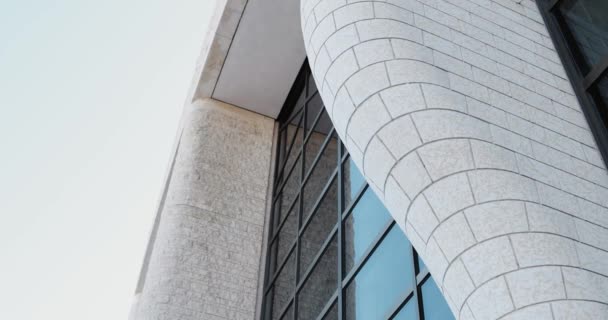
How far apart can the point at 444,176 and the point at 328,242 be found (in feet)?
16.6

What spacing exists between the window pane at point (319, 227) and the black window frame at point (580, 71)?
3738 millimetres

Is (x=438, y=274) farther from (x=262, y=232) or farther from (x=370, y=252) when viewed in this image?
(x=262, y=232)

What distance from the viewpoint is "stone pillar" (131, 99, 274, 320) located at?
37.6ft

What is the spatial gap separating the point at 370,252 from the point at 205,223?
17.4 feet

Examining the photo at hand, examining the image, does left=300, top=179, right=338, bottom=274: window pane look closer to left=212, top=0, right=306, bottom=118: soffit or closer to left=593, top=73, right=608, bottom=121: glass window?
left=593, top=73, right=608, bottom=121: glass window

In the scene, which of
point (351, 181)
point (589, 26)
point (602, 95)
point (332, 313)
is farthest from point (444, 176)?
point (351, 181)

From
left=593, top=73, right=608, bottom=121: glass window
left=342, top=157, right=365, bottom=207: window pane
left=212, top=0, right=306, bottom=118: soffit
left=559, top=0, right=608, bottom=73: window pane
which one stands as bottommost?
left=212, top=0, right=306, bottom=118: soffit

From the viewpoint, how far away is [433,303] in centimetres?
612

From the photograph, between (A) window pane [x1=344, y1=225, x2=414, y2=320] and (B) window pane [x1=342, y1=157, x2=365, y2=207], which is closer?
(A) window pane [x1=344, y1=225, x2=414, y2=320]

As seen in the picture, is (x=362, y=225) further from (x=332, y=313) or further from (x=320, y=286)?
(x=320, y=286)

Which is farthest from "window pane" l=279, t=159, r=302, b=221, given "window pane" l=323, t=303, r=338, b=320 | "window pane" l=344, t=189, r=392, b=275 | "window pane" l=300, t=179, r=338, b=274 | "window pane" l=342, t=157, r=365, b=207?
"window pane" l=323, t=303, r=338, b=320

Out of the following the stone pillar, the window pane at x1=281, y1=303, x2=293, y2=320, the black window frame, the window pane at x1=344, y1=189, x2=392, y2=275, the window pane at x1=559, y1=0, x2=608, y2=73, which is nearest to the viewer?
the black window frame

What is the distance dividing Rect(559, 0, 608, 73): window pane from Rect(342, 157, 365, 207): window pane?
9.81ft

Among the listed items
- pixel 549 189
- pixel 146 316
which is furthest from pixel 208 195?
pixel 549 189
